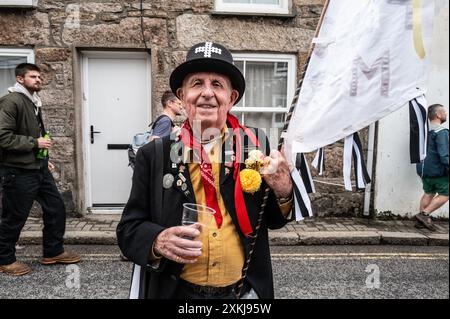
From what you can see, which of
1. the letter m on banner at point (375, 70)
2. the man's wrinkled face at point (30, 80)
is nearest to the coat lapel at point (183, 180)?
the letter m on banner at point (375, 70)

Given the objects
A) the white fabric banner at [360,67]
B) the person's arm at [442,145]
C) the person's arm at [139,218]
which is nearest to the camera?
the person's arm at [139,218]

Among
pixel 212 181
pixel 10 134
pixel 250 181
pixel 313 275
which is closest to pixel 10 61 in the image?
pixel 10 134

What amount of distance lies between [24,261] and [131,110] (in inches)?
116

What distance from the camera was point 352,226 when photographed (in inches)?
248

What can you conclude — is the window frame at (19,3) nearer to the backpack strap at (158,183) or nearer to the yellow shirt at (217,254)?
the backpack strap at (158,183)

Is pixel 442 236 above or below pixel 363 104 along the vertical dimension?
below

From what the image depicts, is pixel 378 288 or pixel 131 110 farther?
pixel 131 110

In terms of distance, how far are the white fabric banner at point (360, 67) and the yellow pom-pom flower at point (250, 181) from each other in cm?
26

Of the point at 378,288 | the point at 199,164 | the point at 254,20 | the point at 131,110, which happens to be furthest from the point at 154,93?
the point at 199,164

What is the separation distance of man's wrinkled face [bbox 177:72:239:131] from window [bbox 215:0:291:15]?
4.89 meters

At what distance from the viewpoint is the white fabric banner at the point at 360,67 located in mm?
1852

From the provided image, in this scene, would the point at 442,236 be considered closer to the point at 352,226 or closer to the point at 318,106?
the point at 352,226

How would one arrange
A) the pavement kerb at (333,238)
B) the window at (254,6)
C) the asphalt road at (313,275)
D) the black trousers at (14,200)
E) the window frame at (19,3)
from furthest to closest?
the window at (254,6) → the window frame at (19,3) → the pavement kerb at (333,238) → the black trousers at (14,200) → the asphalt road at (313,275)

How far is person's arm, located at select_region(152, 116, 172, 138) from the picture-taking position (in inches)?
179
